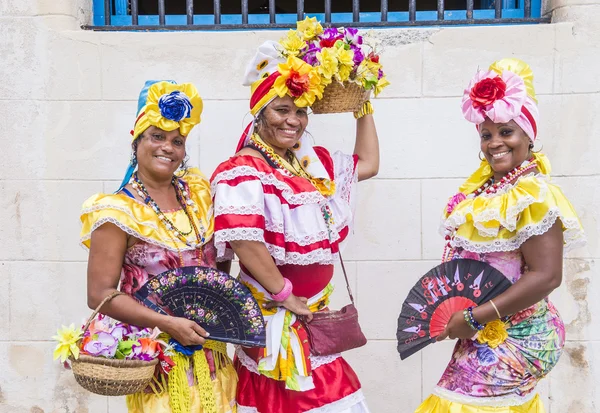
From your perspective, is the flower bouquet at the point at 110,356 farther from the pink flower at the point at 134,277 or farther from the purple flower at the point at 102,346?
the pink flower at the point at 134,277

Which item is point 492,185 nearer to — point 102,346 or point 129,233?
point 129,233

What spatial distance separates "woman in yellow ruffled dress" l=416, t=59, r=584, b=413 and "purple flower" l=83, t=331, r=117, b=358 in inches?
54.0

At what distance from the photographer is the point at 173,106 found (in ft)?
10.3

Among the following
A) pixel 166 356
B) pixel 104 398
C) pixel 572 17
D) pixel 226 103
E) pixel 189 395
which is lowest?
pixel 104 398

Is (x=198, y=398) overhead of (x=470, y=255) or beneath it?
beneath

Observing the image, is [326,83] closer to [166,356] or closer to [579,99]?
[166,356]

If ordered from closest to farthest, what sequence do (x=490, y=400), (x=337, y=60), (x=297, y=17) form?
(x=490, y=400)
(x=337, y=60)
(x=297, y=17)

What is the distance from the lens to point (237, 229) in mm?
3121

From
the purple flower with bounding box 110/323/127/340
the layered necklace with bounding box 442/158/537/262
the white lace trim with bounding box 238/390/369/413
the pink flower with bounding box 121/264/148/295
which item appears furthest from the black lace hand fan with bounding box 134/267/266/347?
the layered necklace with bounding box 442/158/537/262

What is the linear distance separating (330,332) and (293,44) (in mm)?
1300

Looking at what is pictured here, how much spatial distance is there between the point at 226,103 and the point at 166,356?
208 cm

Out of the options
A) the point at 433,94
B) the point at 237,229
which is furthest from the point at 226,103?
the point at 237,229

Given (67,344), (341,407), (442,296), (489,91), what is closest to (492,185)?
(489,91)

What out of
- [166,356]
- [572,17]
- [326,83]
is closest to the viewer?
[166,356]
